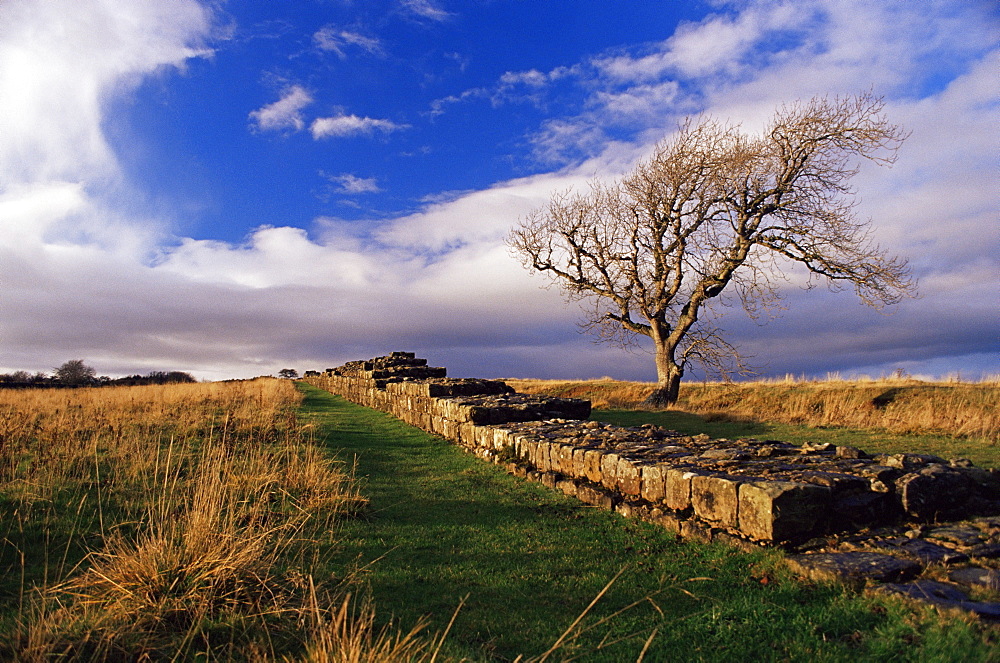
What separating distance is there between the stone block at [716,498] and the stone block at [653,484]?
374mm

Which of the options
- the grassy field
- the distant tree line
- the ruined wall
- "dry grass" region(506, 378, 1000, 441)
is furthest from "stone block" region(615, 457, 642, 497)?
the distant tree line

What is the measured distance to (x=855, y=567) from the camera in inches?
141

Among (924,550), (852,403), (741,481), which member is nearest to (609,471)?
(741,481)

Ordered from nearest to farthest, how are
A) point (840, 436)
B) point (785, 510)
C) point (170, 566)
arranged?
1. point (170, 566)
2. point (785, 510)
3. point (840, 436)

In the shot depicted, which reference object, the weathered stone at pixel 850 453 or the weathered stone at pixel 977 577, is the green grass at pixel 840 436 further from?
the weathered stone at pixel 977 577

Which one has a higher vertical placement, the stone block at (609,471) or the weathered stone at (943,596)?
the stone block at (609,471)

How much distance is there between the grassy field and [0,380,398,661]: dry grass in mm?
7532

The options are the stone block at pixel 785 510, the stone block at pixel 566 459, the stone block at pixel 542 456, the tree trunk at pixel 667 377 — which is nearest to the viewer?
the stone block at pixel 785 510

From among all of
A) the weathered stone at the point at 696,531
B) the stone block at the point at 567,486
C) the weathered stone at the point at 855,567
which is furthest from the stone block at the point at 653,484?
the weathered stone at the point at 855,567

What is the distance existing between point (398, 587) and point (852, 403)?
603 inches

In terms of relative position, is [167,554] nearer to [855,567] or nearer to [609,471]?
[609,471]

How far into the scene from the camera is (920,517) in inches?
175

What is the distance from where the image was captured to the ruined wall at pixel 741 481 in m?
4.27

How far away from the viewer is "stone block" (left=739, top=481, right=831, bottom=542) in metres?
4.15
